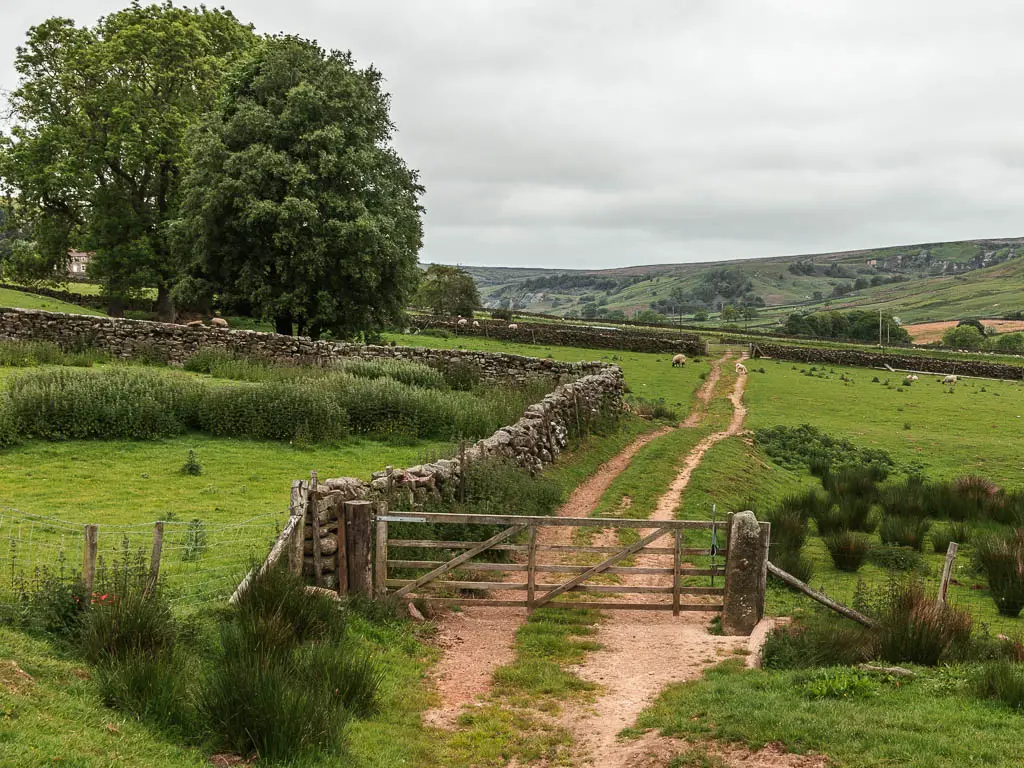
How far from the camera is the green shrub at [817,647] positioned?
837 centimetres

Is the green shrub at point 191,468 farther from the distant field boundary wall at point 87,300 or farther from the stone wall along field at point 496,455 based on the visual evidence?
the distant field boundary wall at point 87,300

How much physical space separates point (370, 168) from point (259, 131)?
4.30 metres

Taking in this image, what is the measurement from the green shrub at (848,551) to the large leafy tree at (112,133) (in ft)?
102

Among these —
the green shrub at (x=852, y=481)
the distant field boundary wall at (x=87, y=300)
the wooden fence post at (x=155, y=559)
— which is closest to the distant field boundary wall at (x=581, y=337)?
the distant field boundary wall at (x=87, y=300)

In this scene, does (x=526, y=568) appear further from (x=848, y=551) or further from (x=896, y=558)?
(x=896, y=558)

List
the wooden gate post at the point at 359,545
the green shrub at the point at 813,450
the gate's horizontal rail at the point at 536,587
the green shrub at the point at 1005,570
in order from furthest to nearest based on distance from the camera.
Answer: the green shrub at the point at 813,450 < the green shrub at the point at 1005,570 < the gate's horizontal rail at the point at 536,587 < the wooden gate post at the point at 359,545

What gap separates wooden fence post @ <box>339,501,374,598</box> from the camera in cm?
985

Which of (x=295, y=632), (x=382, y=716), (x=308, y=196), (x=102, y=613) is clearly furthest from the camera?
(x=308, y=196)

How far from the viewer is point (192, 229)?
97.1 feet

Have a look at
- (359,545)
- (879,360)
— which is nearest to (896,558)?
(359,545)

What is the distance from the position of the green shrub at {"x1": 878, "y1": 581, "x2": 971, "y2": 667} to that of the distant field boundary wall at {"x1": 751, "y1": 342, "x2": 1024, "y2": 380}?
161 ft

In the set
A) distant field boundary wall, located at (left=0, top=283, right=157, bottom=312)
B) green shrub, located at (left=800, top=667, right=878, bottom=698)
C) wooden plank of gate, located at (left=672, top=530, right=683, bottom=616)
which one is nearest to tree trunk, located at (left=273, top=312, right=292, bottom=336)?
distant field boundary wall, located at (left=0, top=283, right=157, bottom=312)

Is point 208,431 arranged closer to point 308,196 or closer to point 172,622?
point 172,622

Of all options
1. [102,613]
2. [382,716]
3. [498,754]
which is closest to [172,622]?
[102,613]
